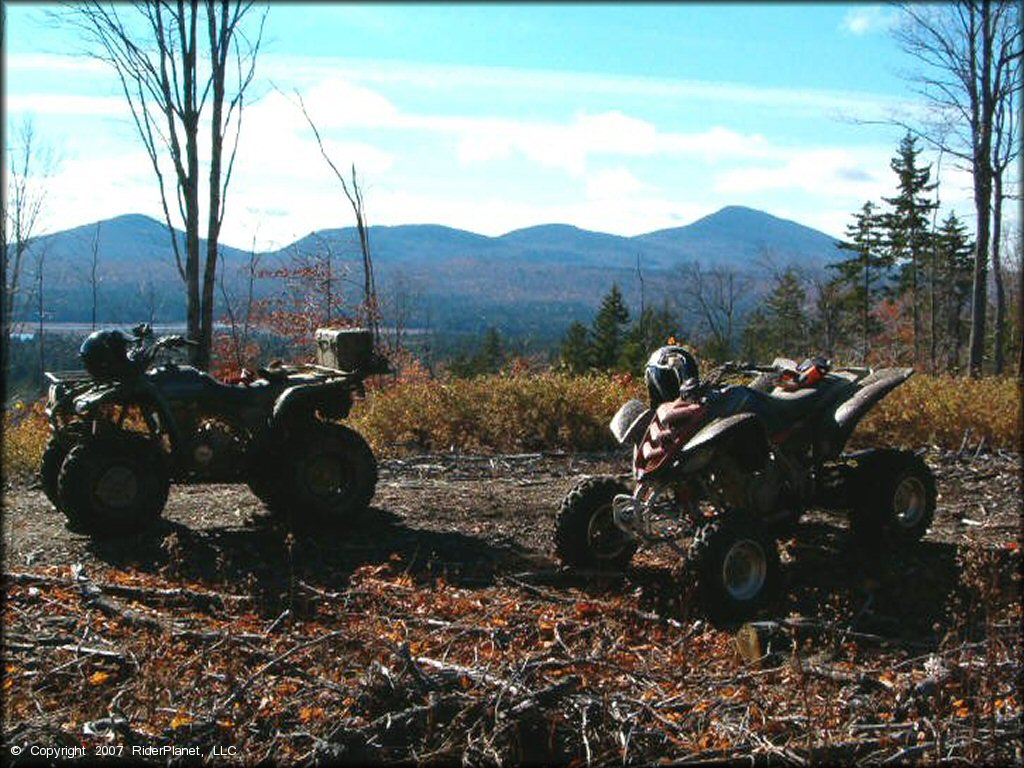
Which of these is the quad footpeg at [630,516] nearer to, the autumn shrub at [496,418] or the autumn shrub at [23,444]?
the autumn shrub at [496,418]

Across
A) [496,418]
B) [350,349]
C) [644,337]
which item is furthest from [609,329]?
[350,349]

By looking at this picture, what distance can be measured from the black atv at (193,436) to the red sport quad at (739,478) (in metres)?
2.09

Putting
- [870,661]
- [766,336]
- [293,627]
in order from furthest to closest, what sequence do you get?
[766,336] < [293,627] < [870,661]

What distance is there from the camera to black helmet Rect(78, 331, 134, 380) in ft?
22.3

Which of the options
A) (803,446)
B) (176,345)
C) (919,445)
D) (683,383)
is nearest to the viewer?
(683,383)

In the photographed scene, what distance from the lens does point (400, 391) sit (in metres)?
11.8

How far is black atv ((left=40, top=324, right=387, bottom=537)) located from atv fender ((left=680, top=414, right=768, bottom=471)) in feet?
9.32

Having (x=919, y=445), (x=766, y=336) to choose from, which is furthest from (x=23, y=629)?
(x=766, y=336)

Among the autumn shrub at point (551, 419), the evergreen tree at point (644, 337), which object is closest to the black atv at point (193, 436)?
the autumn shrub at point (551, 419)

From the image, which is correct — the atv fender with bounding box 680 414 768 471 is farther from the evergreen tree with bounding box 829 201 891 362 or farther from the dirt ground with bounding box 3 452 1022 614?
the evergreen tree with bounding box 829 201 891 362

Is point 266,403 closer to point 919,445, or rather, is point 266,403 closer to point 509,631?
point 509,631

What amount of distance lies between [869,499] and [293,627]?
3688 millimetres

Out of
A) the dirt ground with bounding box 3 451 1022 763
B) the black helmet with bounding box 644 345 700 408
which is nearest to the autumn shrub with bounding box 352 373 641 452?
the dirt ground with bounding box 3 451 1022 763

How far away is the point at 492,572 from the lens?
20.8 feet
